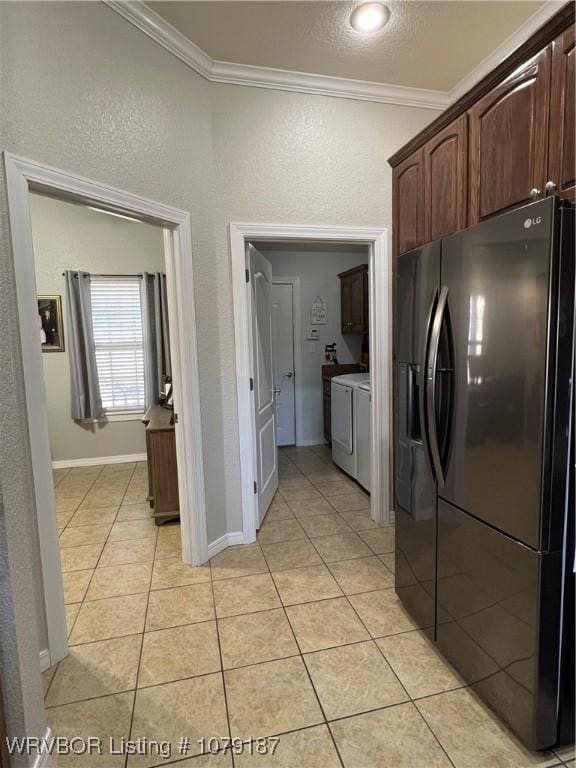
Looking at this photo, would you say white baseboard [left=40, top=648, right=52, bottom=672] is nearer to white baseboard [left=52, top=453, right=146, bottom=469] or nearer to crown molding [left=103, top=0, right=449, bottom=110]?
crown molding [left=103, top=0, right=449, bottom=110]

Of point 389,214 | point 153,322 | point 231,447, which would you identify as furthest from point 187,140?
point 153,322

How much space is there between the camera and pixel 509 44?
7.25 ft

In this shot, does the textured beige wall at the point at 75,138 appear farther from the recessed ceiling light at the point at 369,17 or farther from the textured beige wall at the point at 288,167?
the recessed ceiling light at the point at 369,17

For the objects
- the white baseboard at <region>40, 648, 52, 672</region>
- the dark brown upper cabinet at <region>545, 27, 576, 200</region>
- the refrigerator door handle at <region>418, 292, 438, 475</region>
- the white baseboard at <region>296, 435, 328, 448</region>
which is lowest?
the white baseboard at <region>40, 648, 52, 672</region>

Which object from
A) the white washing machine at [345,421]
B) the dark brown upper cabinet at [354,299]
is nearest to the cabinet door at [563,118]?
the white washing machine at [345,421]

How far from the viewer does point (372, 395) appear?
296 centimetres

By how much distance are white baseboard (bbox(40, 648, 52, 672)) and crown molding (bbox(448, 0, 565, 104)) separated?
3.19m

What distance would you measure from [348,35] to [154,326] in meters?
3.27

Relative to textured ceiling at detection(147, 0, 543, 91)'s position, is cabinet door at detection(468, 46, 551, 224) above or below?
below

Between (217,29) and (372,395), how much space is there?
2.32 metres

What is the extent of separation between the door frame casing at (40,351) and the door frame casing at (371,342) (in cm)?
33

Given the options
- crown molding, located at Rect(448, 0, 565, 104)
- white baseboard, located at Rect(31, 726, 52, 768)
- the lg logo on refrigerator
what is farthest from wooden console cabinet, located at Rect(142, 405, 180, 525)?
crown molding, located at Rect(448, 0, 565, 104)

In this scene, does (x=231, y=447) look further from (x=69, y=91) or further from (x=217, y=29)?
(x=217, y=29)

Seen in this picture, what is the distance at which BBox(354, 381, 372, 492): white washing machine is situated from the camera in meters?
3.32
